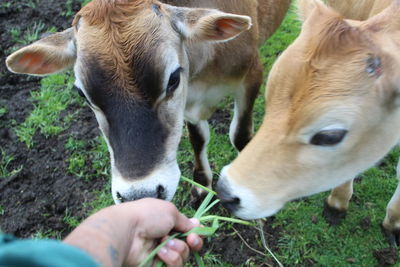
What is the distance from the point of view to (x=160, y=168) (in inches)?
114

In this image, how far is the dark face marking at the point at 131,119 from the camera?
2.80 m

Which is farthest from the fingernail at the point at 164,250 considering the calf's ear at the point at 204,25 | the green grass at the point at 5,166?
the green grass at the point at 5,166

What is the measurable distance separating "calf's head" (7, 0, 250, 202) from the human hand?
20.7 inches

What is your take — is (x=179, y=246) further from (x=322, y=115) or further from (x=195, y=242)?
(x=322, y=115)

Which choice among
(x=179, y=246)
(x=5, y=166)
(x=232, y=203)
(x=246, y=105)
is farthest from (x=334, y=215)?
(x=5, y=166)

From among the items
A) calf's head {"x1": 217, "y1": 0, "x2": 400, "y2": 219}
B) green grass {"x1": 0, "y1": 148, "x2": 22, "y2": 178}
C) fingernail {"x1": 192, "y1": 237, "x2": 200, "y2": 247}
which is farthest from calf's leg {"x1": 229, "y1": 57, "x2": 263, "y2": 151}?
green grass {"x1": 0, "y1": 148, "x2": 22, "y2": 178}

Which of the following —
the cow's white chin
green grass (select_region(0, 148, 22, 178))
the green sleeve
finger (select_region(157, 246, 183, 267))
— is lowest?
green grass (select_region(0, 148, 22, 178))

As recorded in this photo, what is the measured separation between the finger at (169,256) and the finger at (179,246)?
0.02 metres

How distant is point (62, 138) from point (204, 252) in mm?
2199

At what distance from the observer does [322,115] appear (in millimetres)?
2432

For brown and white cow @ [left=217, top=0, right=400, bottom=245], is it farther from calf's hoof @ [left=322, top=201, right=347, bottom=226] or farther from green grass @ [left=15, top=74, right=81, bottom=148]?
green grass @ [left=15, top=74, right=81, bottom=148]

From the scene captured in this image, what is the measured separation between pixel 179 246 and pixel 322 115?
103cm

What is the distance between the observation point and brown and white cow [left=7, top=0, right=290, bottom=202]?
2.82 metres

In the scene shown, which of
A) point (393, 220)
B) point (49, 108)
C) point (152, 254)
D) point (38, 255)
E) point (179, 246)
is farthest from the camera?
point (49, 108)
